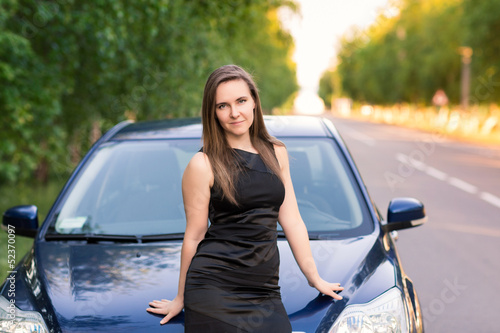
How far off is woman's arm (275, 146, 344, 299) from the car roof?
50.8 inches

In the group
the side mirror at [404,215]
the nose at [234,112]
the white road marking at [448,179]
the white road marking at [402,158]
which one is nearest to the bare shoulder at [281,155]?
the nose at [234,112]

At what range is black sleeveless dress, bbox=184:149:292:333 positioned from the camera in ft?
7.28

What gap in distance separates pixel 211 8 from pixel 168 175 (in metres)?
6.23

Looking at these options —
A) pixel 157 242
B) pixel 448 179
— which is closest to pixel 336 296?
pixel 157 242

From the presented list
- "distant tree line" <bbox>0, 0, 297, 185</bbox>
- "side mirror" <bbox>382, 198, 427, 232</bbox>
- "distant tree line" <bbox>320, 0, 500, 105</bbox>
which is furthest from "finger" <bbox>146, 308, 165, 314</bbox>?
"distant tree line" <bbox>320, 0, 500, 105</bbox>

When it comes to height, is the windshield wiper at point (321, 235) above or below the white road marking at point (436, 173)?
above

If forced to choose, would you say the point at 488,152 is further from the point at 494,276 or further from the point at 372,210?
the point at 372,210

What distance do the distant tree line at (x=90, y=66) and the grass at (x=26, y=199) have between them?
0.39 metres

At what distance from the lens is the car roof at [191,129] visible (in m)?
3.88

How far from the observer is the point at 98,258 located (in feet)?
10.1

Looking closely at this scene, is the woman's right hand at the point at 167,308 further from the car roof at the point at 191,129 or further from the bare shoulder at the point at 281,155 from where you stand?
the car roof at the point at 191,129

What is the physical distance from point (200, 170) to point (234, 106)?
26cm

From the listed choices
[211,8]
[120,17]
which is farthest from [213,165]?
[211,8]

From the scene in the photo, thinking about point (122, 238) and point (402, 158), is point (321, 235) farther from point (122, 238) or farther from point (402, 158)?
point (402, 158)
